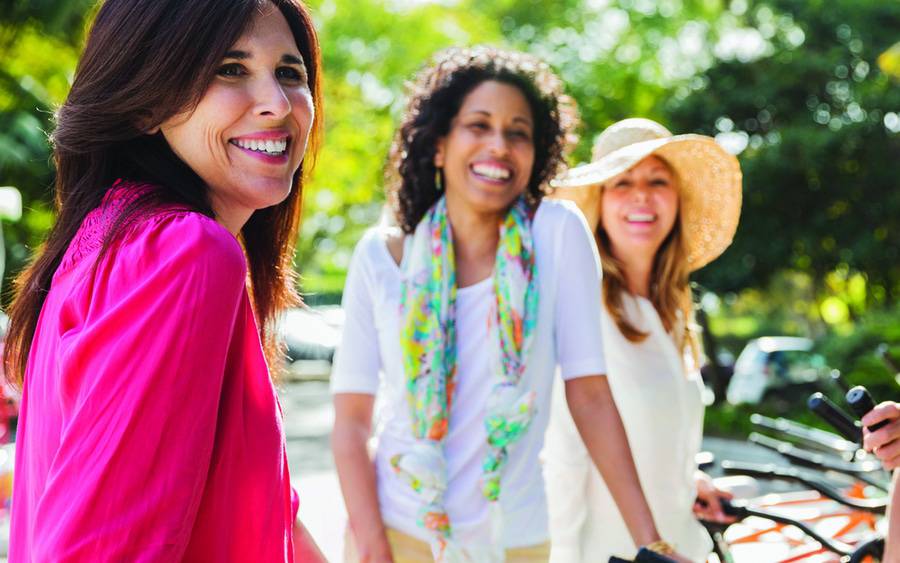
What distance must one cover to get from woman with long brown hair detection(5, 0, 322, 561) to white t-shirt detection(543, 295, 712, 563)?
5.32 feet

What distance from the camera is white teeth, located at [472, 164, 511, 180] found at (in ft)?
9.03

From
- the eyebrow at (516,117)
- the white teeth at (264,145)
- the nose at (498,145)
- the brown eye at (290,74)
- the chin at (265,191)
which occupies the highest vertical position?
the eyebrow at (516,117)

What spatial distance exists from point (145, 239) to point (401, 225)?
1.78m

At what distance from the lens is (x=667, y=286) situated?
328cm

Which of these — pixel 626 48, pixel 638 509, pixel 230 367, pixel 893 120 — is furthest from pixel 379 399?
pixel 626 48

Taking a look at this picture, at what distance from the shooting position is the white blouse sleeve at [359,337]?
276cm

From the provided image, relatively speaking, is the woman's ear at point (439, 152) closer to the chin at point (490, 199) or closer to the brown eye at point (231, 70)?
the chin at point (490, 199)

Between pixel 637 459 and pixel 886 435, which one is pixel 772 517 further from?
pixel 886 435

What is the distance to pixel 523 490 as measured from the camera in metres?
2.55

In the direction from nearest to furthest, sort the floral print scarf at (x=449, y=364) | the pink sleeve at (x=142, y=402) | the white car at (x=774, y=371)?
the pink sleeve at (x=142, y=402)
the floral print scarf at (x=449, y=364)
the white car at (x=774, y=371)

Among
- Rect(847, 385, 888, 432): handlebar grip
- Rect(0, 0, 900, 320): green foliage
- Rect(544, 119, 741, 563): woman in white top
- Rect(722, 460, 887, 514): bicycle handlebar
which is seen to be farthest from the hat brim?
Rect(0, 0, 900, 320): green foliage

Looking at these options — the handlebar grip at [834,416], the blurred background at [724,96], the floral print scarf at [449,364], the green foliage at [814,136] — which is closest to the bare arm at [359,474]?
the floral print scarf at [449,364]

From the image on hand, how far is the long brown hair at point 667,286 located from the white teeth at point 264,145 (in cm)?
175

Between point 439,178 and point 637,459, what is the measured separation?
3.21ft
